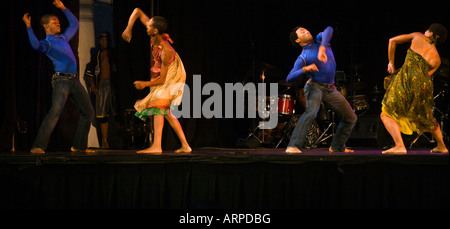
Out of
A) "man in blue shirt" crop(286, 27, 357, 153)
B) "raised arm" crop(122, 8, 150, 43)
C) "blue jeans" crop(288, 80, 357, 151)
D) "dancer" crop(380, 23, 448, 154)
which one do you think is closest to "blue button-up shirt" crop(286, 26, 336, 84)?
"man in blue shirt" crop(286, 27, 357, 153)

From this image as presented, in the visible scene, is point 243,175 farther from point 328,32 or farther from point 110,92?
point 110,92

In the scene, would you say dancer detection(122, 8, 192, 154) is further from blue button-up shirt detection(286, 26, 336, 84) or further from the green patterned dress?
the green patterned dress

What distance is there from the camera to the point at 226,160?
5625 mm

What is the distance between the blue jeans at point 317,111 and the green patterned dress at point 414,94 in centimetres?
61

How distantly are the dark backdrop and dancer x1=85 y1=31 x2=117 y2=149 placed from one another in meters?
0.20

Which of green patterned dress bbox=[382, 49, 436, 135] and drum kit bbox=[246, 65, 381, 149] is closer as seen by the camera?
green patterned dress bbox=[382, 49, 436, 135]

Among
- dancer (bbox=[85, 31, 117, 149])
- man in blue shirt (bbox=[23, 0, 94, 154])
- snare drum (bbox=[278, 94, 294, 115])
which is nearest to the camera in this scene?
man in blue shirt (bbox=[23, 0, 94, 154])

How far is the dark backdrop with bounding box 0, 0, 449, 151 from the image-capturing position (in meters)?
8.62

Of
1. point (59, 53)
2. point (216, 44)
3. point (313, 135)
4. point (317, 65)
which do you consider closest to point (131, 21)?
point (59, 53)

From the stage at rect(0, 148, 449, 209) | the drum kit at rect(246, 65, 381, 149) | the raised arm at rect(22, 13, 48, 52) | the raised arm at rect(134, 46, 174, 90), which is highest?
the raised arm at rect(22, 13, 48, 52)

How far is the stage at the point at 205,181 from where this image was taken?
5.46 meters

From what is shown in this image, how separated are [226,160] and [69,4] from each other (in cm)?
535

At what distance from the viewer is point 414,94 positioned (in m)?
5.97

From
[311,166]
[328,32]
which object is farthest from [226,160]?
[328,32]
